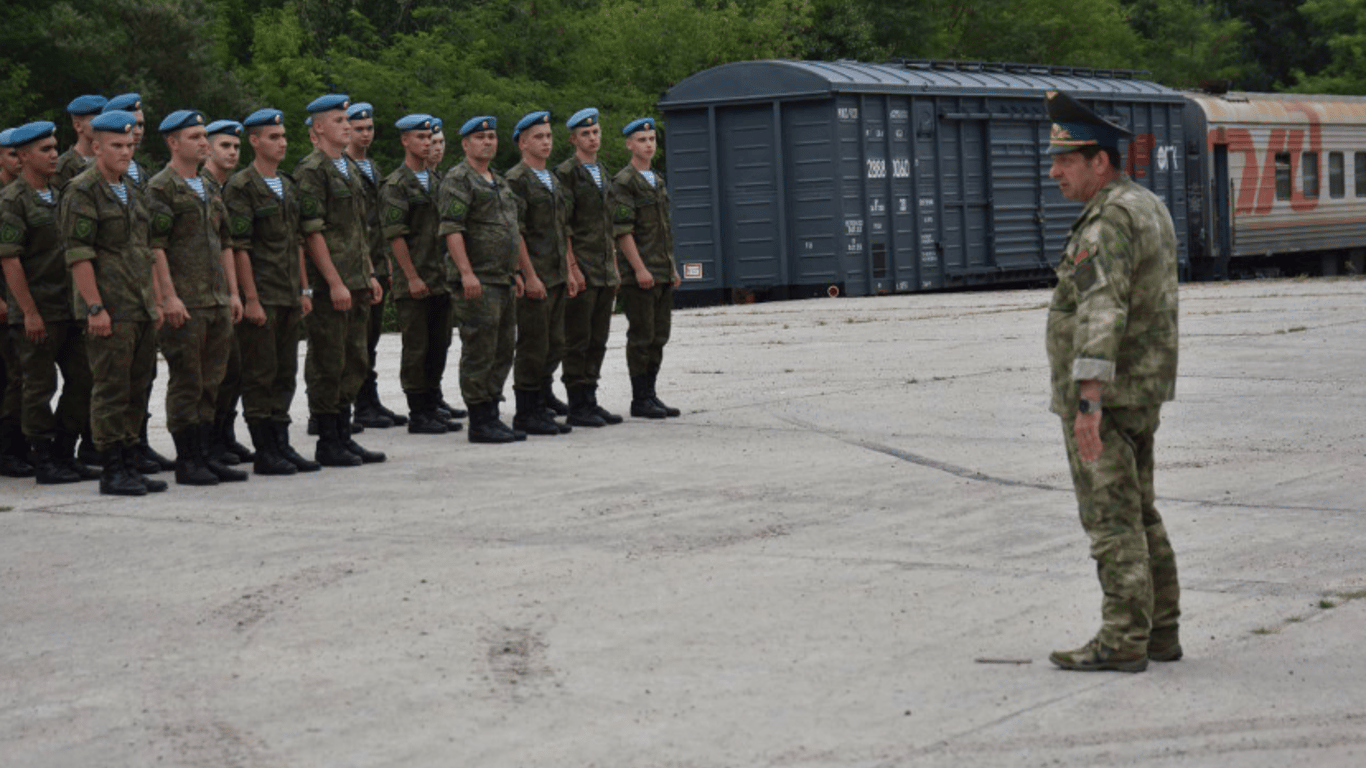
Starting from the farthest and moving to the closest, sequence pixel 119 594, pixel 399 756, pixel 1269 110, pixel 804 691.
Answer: pixel 1269 110 < pixel 119 594 < pixel 804 691 < pixel 399 756

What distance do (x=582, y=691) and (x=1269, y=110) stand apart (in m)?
30.0

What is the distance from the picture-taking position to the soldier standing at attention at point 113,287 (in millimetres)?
9961

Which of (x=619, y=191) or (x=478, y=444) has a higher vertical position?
(x=619, y=191)

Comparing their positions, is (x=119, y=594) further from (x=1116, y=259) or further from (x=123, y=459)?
(x=1116, y=259)

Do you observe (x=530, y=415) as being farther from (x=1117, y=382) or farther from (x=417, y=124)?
(x=1117, y=382)

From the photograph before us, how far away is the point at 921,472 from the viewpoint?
10.2 m

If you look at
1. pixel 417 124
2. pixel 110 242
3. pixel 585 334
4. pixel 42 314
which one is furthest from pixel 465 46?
pixel 110 242

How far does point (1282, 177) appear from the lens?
33.9 m

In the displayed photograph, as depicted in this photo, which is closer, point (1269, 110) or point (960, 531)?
point (960, 531)

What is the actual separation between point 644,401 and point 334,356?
2621mm

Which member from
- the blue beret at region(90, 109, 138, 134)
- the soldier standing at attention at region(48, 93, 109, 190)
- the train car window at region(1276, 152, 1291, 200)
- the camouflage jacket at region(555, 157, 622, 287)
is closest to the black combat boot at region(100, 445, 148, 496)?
the blue beret at region(90, 109, 138, 134)

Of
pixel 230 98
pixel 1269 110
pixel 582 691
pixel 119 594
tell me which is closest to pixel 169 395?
pixel 119 594

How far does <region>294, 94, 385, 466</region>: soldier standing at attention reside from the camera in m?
11.1

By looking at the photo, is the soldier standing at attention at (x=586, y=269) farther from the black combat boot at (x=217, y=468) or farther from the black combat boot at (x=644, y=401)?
the black combat boot at (x=217, y=468)
